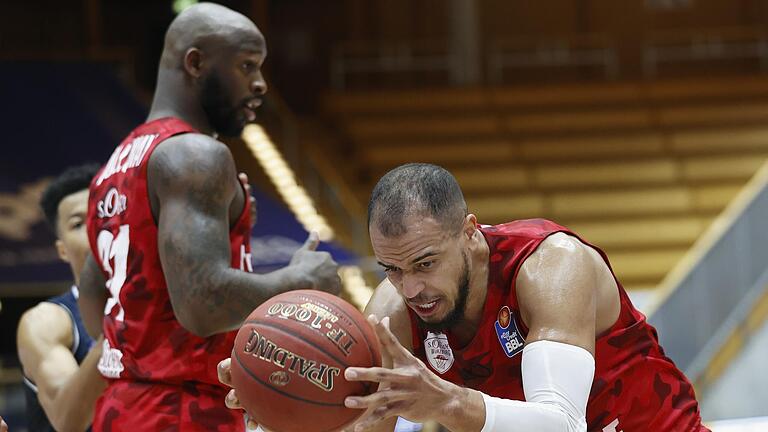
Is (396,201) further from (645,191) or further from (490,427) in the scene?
(645,191)

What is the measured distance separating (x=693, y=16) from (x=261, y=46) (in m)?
13.2

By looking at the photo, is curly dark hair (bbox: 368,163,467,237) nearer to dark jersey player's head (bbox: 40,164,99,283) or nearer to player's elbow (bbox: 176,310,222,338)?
player's elbow (bbox: 176,310,222,338)

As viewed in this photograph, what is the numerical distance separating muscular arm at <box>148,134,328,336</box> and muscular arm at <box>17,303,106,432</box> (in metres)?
0.67

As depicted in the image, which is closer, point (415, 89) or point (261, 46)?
point (261, 46)

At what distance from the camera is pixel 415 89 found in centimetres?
1464

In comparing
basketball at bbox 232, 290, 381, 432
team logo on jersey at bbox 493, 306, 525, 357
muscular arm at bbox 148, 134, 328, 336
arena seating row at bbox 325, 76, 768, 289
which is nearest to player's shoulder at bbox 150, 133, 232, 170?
muscular arm at bbox 148, 134, 328, 336

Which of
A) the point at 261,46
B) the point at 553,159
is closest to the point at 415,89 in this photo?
the point at 553,159

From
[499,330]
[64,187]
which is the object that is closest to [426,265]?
[499,330]

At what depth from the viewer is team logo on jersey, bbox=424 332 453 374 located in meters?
3.03

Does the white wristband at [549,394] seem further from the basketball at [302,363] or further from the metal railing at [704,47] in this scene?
the metal railing at [704,47]

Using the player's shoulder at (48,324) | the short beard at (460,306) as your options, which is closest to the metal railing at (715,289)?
the player's shoulder at (48,324)

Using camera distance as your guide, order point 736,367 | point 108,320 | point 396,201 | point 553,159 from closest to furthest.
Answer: point 396,201 → point 108,320 → point 736,367 → point 553,159

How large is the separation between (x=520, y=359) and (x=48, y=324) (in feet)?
6.92

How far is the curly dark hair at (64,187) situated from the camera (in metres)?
4.68
